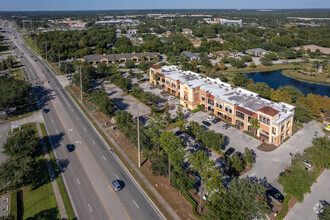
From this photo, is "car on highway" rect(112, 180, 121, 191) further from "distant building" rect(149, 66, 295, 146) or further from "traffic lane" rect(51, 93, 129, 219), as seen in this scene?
"distant building" rect(149, 66, 295, 146)

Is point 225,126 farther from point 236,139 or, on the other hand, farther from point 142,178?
point 142,178

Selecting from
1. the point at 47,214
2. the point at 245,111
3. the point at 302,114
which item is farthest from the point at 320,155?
the point at 47,214

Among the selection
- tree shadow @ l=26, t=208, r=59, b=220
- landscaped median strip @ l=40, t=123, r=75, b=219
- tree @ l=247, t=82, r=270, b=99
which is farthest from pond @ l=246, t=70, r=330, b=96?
tree shadow @ l=26, t=208, r=59, b=220

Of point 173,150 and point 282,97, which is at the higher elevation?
point 282,97

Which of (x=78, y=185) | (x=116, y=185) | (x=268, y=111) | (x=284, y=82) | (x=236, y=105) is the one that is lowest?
(x=78, y=185)

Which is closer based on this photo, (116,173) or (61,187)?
(61,187)

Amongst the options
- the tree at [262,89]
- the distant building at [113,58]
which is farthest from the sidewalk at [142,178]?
the distant building at [113,58]

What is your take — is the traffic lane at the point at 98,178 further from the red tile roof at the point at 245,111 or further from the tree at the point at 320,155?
the red tile roof at the point at 245,111
